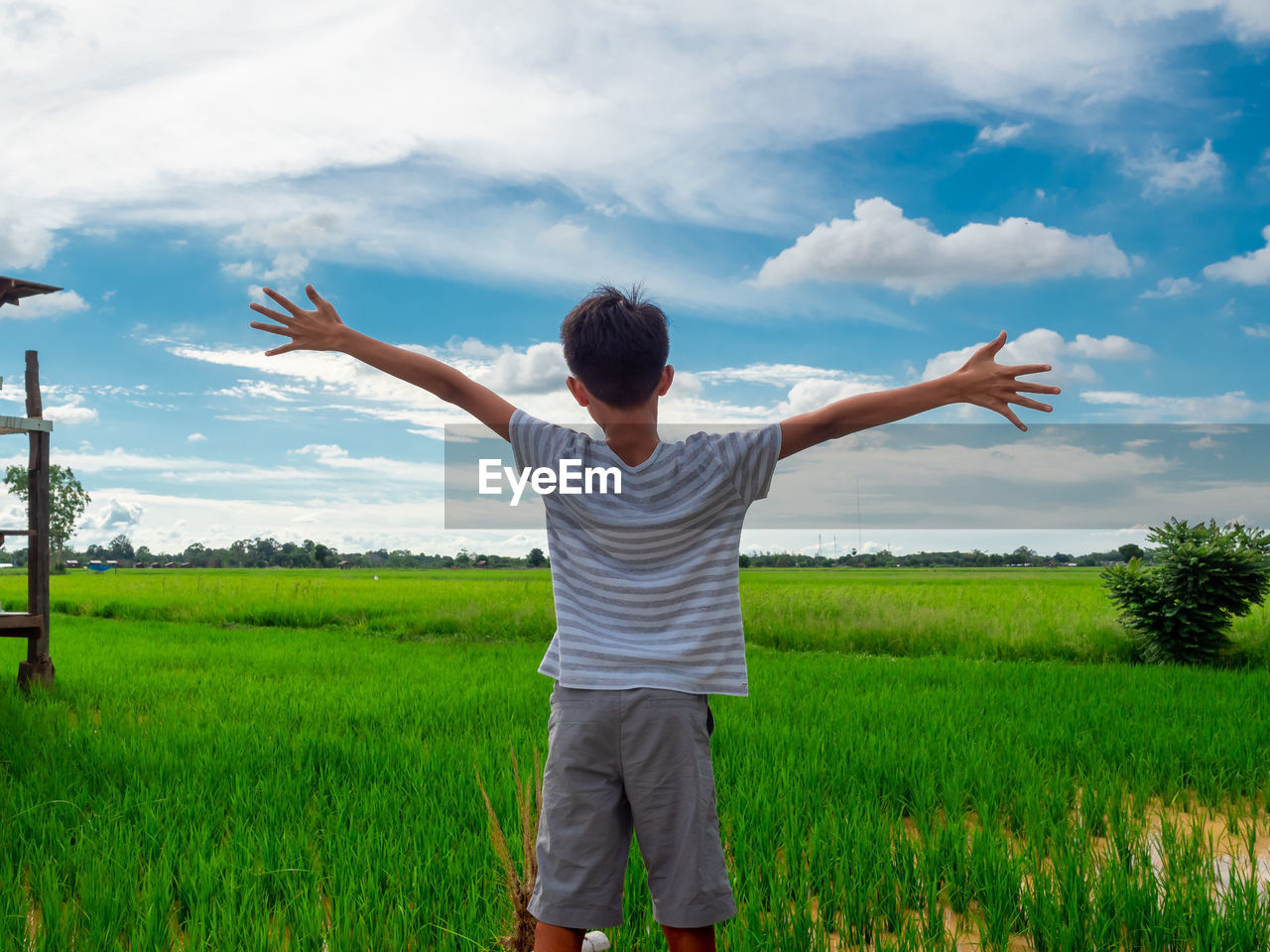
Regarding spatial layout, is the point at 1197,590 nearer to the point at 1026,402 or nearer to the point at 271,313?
the point at 1026,402

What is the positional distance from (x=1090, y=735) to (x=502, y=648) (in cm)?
746

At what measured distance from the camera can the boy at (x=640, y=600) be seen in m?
1.93

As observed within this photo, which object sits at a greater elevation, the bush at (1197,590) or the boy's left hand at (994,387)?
the boy's left hand at (994,387)

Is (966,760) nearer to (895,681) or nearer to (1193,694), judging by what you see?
(895,681)

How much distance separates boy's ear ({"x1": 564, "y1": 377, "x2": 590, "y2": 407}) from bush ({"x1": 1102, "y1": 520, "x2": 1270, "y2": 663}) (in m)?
10.6

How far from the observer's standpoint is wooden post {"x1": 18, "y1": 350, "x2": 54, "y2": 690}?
7871 mm

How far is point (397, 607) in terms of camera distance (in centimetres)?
1598

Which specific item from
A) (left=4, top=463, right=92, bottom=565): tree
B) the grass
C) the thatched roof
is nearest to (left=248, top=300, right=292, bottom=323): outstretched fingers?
the thatched roof

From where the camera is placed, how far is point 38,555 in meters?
7.99

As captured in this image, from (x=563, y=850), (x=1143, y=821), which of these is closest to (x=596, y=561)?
(x=563, y=850)

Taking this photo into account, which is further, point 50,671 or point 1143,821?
point 50,671

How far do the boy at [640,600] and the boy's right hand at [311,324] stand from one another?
0.49 feet

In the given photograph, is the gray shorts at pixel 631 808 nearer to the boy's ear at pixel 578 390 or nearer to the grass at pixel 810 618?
the boy's ear at pixel 578 390

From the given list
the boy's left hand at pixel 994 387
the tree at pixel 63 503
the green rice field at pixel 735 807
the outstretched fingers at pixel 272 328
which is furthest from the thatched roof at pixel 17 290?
the tree at pixel 63 503
